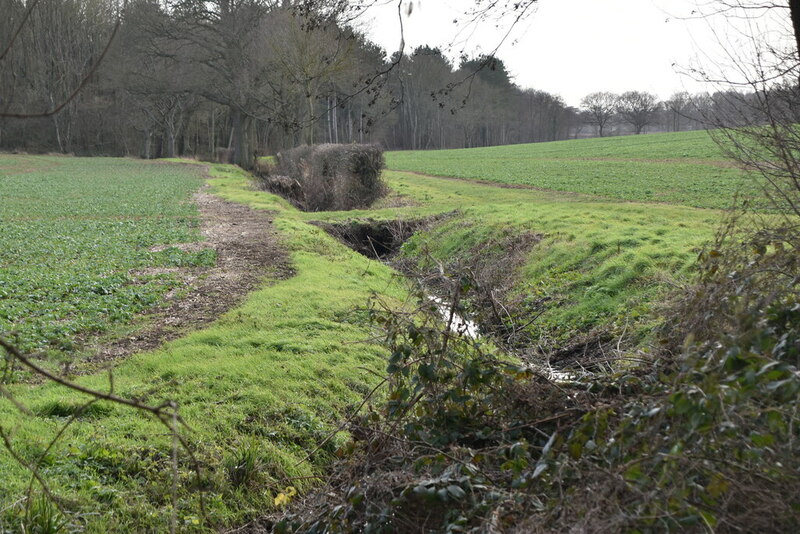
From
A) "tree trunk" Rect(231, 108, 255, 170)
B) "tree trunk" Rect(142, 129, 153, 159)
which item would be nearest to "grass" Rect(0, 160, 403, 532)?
"tree trunk" Rect(231, 108, 255, 170)

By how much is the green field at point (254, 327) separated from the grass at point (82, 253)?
0.06 m

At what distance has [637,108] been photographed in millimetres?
90688

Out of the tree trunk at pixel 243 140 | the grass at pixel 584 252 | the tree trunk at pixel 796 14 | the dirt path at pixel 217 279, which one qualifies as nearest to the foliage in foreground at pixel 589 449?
the grass at pixel 584 252

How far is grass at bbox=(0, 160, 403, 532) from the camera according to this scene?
4789 mm

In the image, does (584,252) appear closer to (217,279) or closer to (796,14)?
(217,279)

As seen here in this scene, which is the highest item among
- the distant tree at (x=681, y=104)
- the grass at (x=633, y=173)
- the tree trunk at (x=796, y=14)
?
the tree trunk at (x=796, y=14)

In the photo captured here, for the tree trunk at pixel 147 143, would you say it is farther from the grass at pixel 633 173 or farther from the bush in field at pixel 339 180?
the bush in field at pixel 339 180

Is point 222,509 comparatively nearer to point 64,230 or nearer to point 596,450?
point 596,450

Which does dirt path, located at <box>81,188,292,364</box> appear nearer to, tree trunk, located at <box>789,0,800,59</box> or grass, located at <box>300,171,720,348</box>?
grass, located at <box>300,171,720,348</box>

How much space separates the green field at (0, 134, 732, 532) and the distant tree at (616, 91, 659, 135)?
7475cm

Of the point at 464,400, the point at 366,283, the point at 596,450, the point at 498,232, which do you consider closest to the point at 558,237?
the point at 498,232

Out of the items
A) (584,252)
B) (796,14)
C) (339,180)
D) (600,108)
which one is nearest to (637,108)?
(600,108)

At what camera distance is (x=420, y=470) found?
4.13 meters

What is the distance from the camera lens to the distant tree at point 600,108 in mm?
96113
